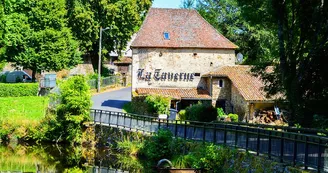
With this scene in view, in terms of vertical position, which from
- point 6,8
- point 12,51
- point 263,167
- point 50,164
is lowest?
point 50,164

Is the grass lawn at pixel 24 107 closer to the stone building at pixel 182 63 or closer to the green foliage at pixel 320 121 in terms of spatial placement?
the stone building at pixel 182 63

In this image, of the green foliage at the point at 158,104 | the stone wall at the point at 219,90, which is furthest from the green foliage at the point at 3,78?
the stone wall at the point at 219,90

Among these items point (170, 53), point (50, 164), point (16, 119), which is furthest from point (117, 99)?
point (50, 164)

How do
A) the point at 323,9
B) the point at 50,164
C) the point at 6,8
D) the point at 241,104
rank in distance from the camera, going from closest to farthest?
the point at 323,9 < the point at 50,164 < the point at 241,104 < the point at 6,8

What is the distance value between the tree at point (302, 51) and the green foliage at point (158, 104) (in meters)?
13.7

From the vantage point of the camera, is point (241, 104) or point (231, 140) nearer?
point (231, 140)

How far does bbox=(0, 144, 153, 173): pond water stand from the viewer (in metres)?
26.4

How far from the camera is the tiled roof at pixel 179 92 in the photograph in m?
43.8

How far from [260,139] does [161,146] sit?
7637 mm

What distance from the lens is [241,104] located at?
1630 inches

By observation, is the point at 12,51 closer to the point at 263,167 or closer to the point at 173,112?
the point at 173,112

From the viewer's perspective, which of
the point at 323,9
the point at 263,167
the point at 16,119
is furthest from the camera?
the point at 16,119

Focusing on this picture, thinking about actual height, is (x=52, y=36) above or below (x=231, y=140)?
above

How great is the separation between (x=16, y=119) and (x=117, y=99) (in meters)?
14.6
